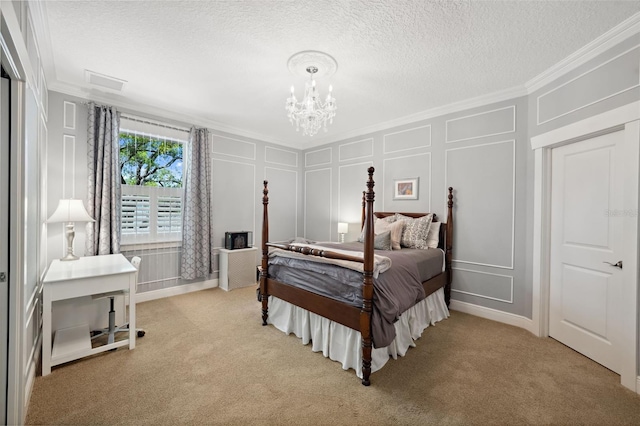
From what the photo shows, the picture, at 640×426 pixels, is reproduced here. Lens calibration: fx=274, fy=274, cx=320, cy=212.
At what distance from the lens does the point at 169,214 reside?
4152 mm

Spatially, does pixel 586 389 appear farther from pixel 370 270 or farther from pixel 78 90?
pixel 78 90

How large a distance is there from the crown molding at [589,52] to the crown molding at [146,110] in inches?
163

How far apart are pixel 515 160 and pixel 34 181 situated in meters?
4.70

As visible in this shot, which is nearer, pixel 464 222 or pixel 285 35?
pixel 285 35

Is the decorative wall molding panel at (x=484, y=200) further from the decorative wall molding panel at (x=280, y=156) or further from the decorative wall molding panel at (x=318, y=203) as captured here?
the decorative wall molding panel at (x=280, y=156)

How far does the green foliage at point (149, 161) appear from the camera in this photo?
3785 millimetres

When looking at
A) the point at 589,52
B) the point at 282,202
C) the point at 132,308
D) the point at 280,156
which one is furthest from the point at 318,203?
the point at 589,52

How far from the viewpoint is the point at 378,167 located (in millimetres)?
4586

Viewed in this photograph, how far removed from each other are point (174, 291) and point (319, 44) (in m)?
3.89

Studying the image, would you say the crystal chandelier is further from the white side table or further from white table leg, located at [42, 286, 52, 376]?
white table leg, located at [42, 286, 52, 376]

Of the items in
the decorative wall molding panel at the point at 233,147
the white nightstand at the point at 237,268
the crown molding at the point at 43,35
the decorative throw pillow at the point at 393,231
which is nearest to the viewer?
the crown molding at the point at 43,35

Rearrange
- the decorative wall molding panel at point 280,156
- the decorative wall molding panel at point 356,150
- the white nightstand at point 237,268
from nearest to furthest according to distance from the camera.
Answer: the white nightstand at point 237,268, the decorative wall molding panel at point 356,150, the decorative wall molding panel at point 280,156

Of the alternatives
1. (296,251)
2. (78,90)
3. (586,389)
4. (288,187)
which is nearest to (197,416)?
(296,251)

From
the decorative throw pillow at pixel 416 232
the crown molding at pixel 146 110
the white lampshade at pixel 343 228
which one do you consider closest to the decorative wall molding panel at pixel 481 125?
the decorative throw pillow at pixel 416 232
